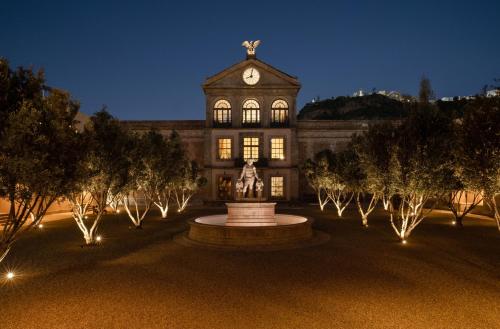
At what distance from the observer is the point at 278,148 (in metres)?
41.1

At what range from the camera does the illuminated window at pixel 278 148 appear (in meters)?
41.0

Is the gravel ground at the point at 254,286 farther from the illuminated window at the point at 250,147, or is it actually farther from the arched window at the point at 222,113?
the arched window at the point at 222,113

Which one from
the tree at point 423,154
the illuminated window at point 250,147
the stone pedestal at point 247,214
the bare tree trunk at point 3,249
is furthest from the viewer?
the illuminated window at point 250,147

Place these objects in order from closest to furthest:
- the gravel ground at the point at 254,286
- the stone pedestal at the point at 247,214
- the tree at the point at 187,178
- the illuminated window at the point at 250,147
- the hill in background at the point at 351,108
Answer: the gravel ground at the point at 254,286
the stone pedestal at the point at 247,214
the tree at the point at 187,178
the illuminated window at the point at 250,147
the hill in background at the point at 351,108

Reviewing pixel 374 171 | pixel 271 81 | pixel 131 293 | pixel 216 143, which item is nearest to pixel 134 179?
pixel 131 293

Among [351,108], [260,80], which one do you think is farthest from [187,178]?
[351,108]

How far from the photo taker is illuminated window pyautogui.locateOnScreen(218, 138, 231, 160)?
135 ft

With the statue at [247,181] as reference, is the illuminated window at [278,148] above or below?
above

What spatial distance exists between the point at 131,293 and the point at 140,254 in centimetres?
504

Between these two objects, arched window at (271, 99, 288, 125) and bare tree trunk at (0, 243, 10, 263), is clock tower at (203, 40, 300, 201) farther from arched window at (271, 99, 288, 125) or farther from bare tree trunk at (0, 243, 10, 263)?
bare tree trunk at (0, 243, 10, 263)

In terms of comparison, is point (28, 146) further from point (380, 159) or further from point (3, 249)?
point (380, 159)

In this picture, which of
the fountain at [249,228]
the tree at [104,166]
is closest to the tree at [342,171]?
the fountain at [249,228]

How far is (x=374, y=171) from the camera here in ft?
55.7

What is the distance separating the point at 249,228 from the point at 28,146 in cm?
954
